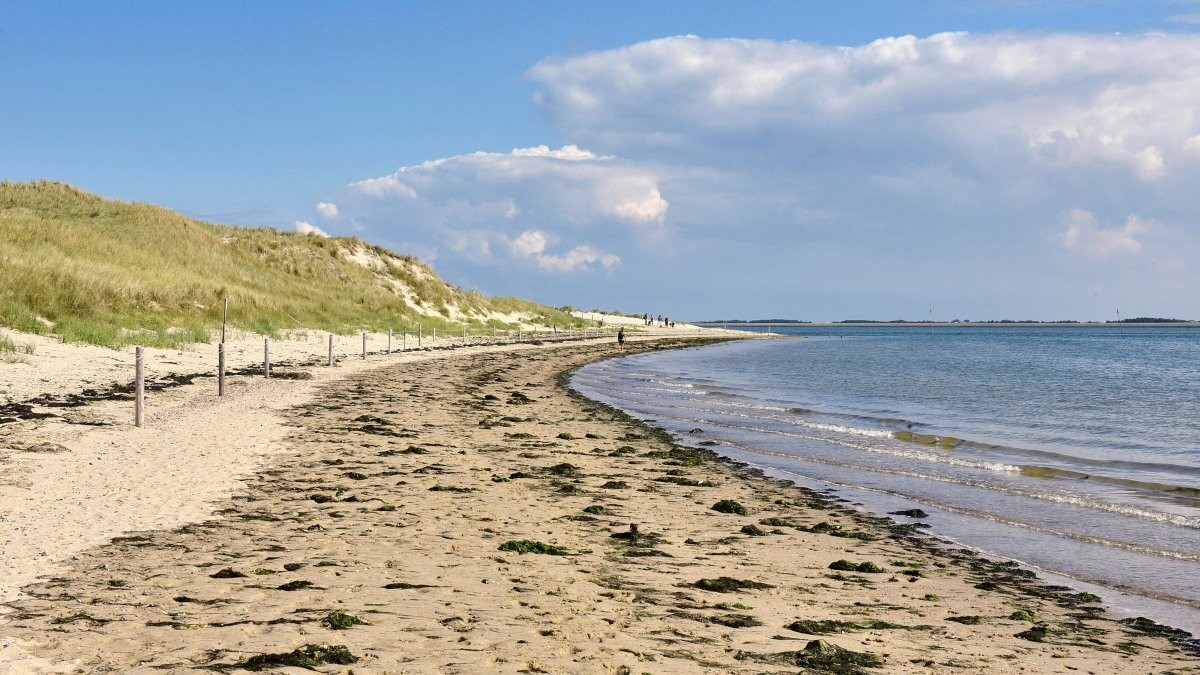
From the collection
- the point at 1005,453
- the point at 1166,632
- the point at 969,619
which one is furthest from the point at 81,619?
the point at 1005,453

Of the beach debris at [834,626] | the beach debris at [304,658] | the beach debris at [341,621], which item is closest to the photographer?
the beach debris at [304,658]

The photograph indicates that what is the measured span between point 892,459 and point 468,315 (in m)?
68.3

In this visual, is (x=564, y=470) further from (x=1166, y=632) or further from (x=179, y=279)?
(x=179, y=279)

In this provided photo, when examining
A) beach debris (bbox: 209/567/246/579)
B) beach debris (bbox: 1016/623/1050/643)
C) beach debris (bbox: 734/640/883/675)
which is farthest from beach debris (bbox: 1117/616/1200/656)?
beach debris (bbox: 209/567/246/579)

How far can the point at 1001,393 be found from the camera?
3803 cm

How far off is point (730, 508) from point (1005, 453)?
10.6 meters

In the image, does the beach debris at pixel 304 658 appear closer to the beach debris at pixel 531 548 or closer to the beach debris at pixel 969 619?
the beach debris at pixel 531 548

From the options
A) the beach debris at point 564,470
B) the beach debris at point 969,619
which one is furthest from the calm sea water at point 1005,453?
the beach debris at point 564,470

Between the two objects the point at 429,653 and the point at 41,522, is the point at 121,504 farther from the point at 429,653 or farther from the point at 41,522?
the point at 429,653

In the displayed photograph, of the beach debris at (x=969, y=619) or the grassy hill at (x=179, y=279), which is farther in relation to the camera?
the grassy hill at (x=179, y=279)

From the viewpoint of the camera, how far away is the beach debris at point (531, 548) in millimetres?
9320

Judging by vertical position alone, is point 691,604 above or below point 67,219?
below

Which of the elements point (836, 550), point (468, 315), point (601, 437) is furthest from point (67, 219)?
point (836, 550)

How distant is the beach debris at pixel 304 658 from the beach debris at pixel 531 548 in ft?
11.4
